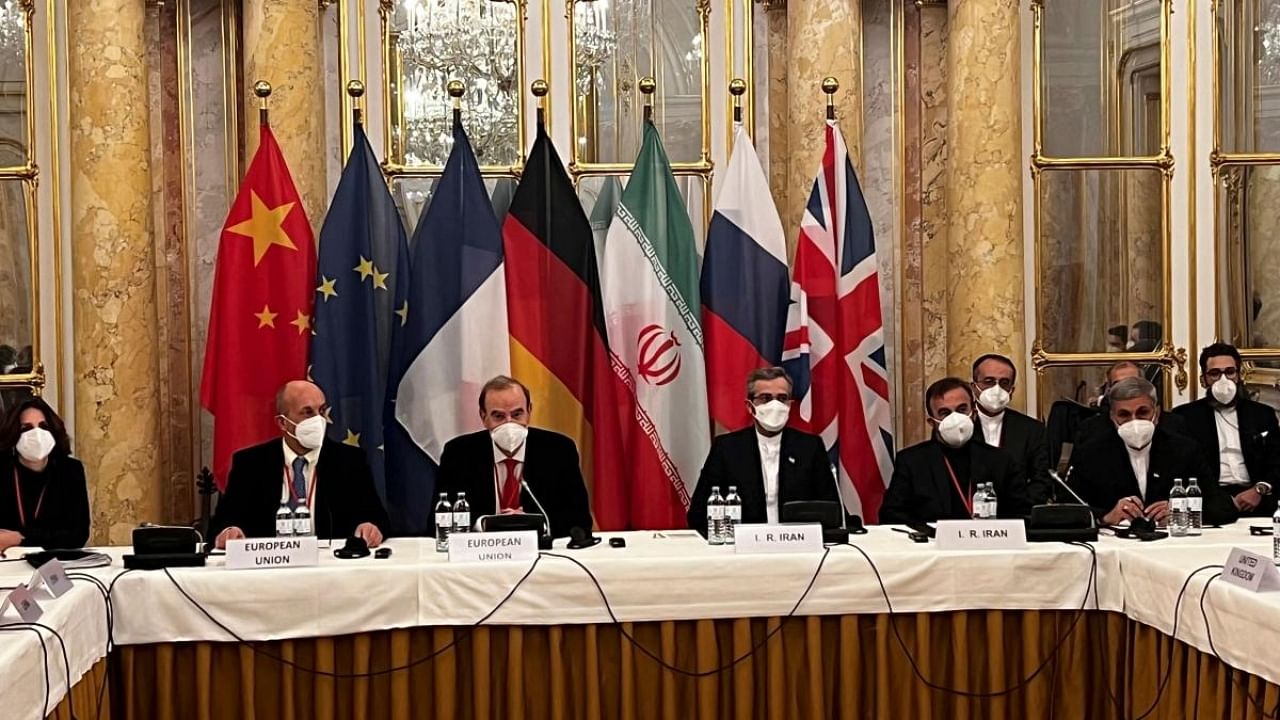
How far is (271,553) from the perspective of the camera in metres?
4.53

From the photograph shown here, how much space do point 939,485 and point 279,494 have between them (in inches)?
97.5

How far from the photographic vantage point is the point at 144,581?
442 cm

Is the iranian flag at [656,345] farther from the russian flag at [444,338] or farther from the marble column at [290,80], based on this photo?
the marble column at [290,80]

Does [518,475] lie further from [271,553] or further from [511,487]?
[271,553]

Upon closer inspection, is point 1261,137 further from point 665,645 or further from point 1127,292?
point 665,645

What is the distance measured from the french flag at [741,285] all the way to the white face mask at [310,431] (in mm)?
2197

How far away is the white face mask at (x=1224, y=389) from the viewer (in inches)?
263

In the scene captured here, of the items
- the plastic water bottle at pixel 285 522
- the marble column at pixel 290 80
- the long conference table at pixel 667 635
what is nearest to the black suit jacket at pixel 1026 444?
the long conference table at pixel 667 635

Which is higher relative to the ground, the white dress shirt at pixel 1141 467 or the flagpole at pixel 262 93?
the flagpole at pixel 262 93

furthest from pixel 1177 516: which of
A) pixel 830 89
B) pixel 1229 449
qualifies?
pixel 830 89

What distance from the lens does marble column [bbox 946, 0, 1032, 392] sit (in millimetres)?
7277

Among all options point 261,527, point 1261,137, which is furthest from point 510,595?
point 1261,137

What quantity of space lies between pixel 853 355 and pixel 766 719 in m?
2.74

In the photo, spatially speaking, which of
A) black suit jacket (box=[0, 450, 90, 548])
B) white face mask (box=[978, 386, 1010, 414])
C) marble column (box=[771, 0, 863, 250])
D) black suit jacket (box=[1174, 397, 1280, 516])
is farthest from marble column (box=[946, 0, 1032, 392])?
black suit jacket (box=[0, 450, 90, 548])
